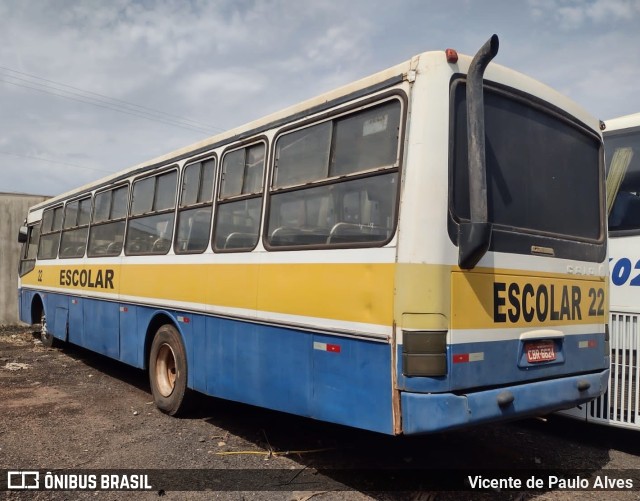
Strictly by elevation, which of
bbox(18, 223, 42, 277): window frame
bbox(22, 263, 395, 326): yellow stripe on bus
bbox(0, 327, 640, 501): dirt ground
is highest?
bbox(18, 223, 42, 277): window frame

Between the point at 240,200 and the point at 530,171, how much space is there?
250cm

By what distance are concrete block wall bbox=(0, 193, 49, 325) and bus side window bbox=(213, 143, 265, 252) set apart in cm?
1278

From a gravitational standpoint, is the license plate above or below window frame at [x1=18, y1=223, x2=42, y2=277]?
below

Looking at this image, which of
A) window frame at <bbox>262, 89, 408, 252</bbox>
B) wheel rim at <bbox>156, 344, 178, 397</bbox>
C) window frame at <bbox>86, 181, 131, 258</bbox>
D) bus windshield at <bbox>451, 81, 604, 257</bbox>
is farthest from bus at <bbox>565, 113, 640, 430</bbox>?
window frame at <bbox>86, 181, 131, 258</bbox>

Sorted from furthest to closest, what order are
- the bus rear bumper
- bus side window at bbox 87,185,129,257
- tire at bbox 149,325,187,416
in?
1. bus side window at bbox 87,185,129,257
2. tire at bbox 149,325,187,416
3. the bus rear bumper

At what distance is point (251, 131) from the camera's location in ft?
17.2

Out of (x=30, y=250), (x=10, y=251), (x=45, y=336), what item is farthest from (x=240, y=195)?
(x=10, y=251)

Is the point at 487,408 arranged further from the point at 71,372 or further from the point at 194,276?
the point at 71,372

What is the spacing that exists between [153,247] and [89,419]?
2022 millimetres

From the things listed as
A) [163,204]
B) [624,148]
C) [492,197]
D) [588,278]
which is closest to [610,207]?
[624,148]

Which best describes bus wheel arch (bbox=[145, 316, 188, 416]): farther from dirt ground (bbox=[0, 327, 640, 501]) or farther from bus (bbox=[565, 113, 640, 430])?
bus (bbox=[565, 113, 640, 430])

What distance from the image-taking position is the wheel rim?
648 centimetres

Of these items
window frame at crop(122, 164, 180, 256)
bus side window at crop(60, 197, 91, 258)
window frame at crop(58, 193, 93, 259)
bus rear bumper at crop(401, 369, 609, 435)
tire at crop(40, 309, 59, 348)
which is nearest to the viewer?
bus rear bumper at crop(401, 369, 609, 435)

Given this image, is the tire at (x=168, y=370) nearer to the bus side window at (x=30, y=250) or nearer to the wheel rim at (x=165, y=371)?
the wheel rim at (x=165, y=371)
